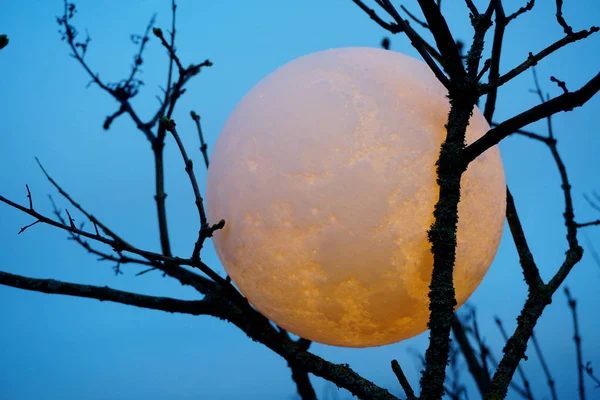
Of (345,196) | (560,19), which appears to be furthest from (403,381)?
(560,19)

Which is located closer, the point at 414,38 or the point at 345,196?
the point at 345,196

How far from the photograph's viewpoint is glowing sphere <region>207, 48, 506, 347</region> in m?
1.37

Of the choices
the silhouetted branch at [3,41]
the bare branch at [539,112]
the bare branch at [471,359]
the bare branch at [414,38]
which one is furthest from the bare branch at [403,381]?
the silhouetted branch at [3,41]

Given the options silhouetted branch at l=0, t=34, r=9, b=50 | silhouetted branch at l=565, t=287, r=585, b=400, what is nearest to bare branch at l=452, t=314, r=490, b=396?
silhouetted branch at l=565, t=287, r=585, b=400

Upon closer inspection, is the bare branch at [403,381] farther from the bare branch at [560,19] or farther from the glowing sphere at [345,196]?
the bare branch at [560,19]

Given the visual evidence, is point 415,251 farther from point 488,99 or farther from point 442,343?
point 488,99

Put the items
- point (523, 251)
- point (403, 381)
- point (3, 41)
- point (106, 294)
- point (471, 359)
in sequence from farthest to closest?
point (471, 359)
point (523, 251)
point (106, 294)
point (403, 381)
point (3, 41)

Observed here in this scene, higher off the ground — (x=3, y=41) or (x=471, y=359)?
(x=471, y=359)

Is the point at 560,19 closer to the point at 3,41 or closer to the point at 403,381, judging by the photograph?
the point at 403,381

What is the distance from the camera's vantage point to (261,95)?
62.0 inches

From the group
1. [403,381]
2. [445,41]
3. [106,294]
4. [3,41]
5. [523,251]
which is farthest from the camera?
[523,251]

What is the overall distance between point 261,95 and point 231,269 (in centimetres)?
49

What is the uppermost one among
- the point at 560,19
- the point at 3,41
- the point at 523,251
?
the point at 560,19

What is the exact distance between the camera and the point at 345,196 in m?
1.35
